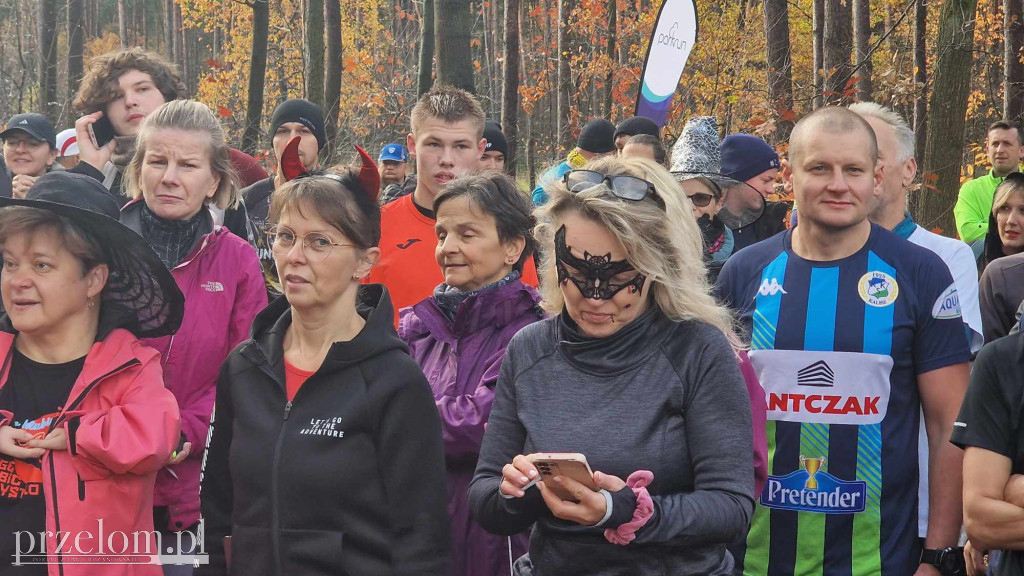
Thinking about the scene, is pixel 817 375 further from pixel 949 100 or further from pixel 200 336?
pixel 949 100

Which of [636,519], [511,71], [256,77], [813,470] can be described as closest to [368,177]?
[636,519]

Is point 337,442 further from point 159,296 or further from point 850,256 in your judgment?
point 850,256

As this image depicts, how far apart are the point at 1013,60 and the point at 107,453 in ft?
48.4

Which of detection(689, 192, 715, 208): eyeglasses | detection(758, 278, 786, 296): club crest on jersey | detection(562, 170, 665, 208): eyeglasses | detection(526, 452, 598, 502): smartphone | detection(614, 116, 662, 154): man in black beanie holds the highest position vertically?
detection(614, 116, 662, 154): man in black beanie

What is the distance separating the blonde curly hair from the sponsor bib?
65 centimetres

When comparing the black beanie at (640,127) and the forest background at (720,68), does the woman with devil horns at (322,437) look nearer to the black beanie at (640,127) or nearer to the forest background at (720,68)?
the forest background at (720,68)

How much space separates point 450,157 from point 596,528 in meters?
3.03

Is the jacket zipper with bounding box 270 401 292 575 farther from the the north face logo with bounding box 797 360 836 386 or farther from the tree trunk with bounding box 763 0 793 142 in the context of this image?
the tree trunk with bounding box 763 0 793 142

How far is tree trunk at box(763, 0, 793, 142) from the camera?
15.7 meters

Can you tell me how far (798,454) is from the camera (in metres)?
3.63

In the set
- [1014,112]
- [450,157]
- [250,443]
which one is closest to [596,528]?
[250,443]

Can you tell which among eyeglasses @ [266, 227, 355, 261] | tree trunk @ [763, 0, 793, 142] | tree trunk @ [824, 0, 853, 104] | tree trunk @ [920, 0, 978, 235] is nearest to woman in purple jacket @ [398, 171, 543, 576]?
eyeglasses @ [266, 227, 355, 261]

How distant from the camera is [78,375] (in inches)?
144

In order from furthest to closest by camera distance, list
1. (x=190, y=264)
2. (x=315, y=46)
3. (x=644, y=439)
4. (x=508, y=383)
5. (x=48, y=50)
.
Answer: (x=48, y=50), (x=315, y=46), (x=190, y=264), (x=508, y=383), (x=644, y=439)
